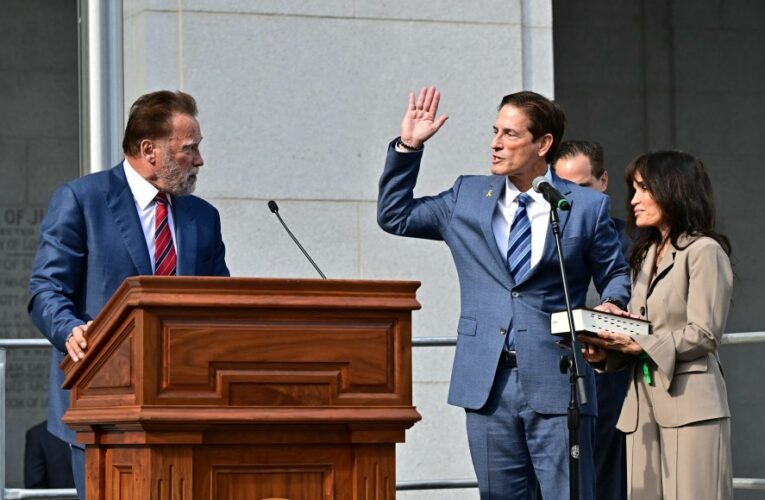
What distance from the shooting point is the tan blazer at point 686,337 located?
603cm

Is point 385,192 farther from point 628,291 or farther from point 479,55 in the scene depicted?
point 479,55

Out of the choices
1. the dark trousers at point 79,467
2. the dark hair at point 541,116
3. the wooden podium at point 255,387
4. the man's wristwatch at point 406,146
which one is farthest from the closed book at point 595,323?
the dark trousers at point 79,467

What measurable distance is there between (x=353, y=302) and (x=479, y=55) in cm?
443

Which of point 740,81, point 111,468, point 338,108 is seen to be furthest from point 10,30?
point 111,468

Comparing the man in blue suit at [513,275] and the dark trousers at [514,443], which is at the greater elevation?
the man in blue suit at [513,275]

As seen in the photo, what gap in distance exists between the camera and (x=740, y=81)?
1338 centimetres

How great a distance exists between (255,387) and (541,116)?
6.51 feet

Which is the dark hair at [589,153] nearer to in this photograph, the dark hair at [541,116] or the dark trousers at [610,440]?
the dark trousers at [610,440]

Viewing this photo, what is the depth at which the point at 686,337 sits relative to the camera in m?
6.02

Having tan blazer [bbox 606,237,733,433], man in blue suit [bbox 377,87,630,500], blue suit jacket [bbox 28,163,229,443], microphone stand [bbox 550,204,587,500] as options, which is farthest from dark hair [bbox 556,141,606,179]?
blue suit jacket [bbox 28,163,229,443]

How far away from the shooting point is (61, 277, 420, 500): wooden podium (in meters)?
4.40

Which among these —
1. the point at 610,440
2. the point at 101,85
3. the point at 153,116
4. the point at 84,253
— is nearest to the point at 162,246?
the point at 84,253

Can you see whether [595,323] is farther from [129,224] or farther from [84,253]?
[84,253]

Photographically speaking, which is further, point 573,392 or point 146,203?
point 146,203
